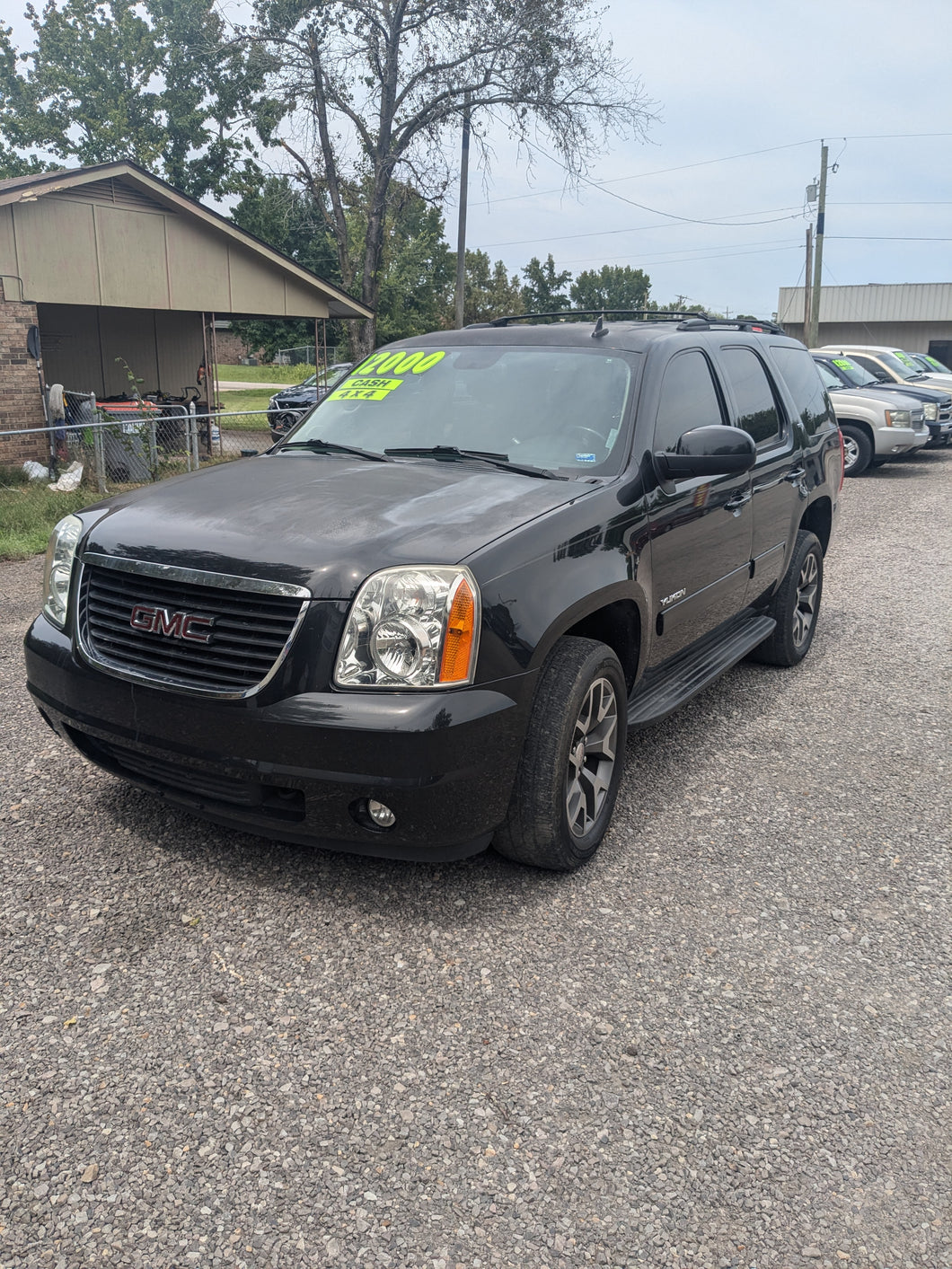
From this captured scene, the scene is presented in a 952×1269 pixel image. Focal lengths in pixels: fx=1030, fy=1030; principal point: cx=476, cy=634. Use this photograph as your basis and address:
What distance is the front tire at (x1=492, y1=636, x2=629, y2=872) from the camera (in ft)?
10.8

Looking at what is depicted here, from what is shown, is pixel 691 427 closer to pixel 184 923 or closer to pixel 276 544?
pixel 276 544

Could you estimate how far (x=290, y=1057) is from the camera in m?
2.64

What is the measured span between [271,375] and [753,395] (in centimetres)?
5285

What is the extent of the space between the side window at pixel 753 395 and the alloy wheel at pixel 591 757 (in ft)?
6.65

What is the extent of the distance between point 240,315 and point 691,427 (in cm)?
1702

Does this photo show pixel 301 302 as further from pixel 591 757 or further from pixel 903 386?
pixel 591 757

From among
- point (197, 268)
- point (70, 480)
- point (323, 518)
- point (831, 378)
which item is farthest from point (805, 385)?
point (197, 268)

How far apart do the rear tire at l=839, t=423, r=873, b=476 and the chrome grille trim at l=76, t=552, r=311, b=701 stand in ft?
48.7

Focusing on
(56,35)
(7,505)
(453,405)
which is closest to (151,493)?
(453,405)

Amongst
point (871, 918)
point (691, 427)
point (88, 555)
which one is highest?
point (691, 427)

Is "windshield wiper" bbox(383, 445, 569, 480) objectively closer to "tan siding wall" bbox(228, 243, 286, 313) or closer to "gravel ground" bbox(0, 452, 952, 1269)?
"gravel ground" bbox(0, 452, 952, 1269)

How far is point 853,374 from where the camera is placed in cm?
1780

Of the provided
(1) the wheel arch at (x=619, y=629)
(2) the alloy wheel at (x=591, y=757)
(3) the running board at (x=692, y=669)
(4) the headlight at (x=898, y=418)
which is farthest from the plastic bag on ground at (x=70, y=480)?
(4) the headlight at (x=898, y=418)

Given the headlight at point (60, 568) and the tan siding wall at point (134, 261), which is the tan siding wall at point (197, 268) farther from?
the headlight at point (60, 568)
